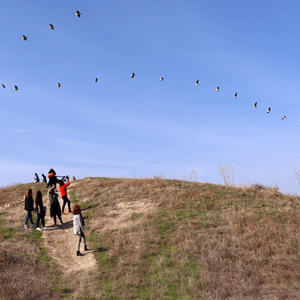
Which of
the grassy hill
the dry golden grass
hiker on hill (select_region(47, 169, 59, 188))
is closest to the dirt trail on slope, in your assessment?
the grassy hill

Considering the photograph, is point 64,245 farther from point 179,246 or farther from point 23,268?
point 179,246

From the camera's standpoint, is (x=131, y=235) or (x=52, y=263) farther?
(x=131, y=235)

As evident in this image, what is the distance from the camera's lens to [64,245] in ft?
48.4

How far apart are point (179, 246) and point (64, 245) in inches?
254

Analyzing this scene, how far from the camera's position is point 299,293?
889 centimetres

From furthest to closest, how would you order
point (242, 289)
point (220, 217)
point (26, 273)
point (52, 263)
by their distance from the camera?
1. point (220, 217)
2. point (52, 263)
3. point (26, 273)
4. point (242, 289)

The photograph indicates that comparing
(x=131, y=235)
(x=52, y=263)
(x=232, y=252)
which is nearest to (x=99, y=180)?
(x=131, y=235)

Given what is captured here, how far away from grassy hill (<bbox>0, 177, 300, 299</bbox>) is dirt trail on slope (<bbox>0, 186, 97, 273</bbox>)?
442 mm

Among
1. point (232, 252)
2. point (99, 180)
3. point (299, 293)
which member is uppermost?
point (99, 180)

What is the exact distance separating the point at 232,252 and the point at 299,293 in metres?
3.84

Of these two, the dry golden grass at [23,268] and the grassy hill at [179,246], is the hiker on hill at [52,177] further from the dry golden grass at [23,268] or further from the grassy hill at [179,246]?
the dry golden grass at [23,268]

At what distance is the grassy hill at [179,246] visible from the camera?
9.77 metres

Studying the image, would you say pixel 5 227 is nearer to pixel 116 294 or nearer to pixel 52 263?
pixel 52 263

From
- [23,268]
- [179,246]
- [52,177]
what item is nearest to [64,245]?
[23,268]
